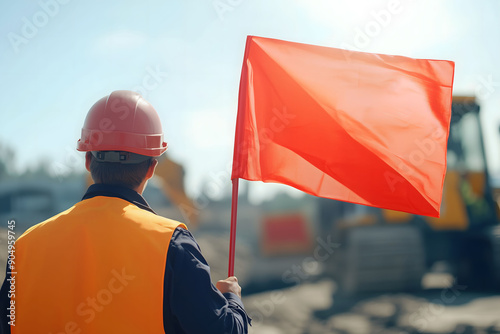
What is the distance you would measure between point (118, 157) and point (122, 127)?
14 centimetres

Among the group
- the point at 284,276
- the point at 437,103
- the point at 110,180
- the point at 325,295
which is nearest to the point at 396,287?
the point at 325,295

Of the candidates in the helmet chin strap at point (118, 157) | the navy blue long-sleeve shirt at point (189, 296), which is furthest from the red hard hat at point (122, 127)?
the navy blue long-sleeve shirt at point (189, 296)

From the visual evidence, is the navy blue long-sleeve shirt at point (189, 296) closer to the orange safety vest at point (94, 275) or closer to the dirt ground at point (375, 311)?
the orange safety vest at point (94, 275)

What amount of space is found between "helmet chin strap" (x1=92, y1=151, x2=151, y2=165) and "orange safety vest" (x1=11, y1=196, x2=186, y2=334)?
10.7 inches

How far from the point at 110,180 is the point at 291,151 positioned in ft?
4.00

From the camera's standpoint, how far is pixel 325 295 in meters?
9.37

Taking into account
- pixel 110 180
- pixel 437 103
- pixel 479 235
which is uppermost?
pixel 437 103

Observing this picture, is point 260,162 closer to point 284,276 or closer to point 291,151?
point 291,151

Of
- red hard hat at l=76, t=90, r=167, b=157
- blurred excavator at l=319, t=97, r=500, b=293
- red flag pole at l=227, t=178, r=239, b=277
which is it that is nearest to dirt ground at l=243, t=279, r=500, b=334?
blurred excavator at l=319, t=97, r=500, b=293

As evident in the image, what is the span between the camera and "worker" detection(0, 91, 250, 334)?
1431mm

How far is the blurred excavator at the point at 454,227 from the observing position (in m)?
7.82

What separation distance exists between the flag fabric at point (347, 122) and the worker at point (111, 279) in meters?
1.03

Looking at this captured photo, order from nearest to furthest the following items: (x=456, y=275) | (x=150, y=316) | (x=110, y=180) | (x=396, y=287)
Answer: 1. (x=150, y=316)
2. (x=110, y=180)
3. (x=396, y=287)
4. (x=456, y=275)

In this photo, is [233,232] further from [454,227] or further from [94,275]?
[454,227]
